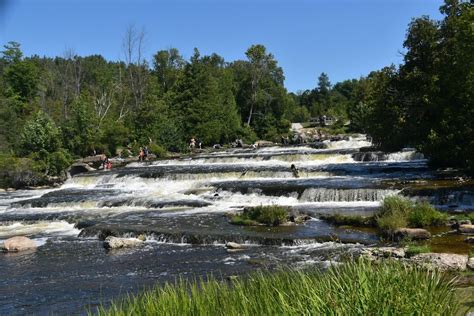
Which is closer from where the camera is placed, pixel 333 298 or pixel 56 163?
pixel 333 298

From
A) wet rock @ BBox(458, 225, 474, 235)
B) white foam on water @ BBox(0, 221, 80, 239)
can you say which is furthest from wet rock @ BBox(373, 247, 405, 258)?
white foam on water @ BBox(0, 221, 80, 239)

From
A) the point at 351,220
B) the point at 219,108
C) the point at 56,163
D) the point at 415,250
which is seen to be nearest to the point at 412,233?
the point at 415,250

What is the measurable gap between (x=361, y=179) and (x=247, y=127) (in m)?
40.7

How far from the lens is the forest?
937 inches

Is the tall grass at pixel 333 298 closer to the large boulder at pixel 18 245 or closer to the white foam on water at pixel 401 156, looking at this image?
the large boulder at pixel 18 245

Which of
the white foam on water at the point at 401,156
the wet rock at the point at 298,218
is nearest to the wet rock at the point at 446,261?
the wet rock at the point at 298,218

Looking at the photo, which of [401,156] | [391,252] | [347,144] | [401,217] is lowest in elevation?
[391,252]

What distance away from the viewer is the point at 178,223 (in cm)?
1848

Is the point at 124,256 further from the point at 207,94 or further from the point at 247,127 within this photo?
the point at 247,127

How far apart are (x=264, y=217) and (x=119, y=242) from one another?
502 cm

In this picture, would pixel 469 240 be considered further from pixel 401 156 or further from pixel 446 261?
pixel 401 156

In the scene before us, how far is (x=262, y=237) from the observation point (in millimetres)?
15336

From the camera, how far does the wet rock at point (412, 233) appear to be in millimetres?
13812

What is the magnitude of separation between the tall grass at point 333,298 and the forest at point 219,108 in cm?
1819
